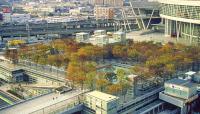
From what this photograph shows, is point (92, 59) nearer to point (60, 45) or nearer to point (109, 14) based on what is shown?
point (60, 45)

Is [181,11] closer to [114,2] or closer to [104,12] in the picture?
[104,12]

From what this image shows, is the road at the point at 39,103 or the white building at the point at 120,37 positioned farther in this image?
the white building at the point at 120,37

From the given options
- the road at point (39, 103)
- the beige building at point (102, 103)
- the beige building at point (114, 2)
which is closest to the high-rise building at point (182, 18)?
the road at point (39, 103)

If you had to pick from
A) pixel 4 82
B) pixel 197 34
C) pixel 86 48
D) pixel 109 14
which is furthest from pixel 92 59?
pixel 109 14

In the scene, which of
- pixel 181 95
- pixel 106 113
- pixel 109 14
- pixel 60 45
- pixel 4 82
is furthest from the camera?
pixel 109 14

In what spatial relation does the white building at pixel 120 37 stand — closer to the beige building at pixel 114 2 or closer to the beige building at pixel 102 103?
the beige building at pixel 102 103
